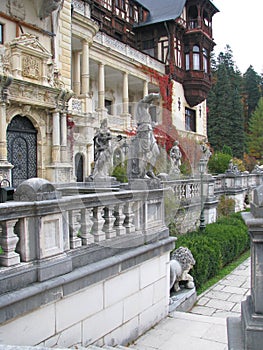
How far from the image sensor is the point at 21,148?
49.8ft

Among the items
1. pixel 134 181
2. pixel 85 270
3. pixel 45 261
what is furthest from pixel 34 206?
pixel 134 181

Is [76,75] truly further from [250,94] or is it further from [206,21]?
[250,94]

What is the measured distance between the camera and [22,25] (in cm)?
1491

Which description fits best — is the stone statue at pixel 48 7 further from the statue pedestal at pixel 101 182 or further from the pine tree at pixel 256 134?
the pine tree at pixel 256 134

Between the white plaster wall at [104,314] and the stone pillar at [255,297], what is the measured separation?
1716mm

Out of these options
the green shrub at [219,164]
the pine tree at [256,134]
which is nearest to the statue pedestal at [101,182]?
the green shrub at [219,164]

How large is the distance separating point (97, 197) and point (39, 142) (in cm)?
1161

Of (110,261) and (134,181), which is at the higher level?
(134,181)

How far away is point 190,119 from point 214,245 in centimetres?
2768

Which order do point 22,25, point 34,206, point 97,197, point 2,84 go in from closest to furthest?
point 34,206 → point 97,197 → point 2,84 → point 22,25

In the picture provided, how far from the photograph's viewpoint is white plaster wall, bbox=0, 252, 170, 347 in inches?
150

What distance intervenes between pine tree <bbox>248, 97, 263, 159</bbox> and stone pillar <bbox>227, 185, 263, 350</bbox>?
2160 inches

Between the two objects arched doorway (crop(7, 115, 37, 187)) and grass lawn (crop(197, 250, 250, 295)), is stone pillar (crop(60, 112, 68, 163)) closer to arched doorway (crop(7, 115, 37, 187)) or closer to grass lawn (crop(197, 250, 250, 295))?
arched doorway (crop(7, 115, 37, 187))

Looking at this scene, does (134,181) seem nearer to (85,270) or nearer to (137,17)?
(85,270)
